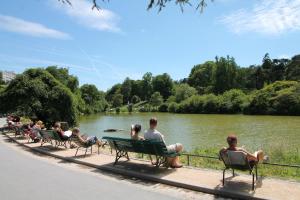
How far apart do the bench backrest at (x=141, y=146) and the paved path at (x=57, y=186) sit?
4.15ft

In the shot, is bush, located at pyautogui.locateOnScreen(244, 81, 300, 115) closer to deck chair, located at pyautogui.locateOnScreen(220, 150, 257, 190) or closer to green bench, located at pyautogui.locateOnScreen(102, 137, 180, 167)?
green bench, located at pyautogui.locateOnScreen(102, 137, 180, 167)

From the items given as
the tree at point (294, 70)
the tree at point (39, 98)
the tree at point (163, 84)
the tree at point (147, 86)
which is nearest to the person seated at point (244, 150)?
the tree at point (39, 98)

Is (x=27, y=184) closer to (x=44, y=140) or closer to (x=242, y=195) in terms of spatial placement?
(x=242, y=195)

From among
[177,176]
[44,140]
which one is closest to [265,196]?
[177,176]

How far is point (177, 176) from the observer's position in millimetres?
8758

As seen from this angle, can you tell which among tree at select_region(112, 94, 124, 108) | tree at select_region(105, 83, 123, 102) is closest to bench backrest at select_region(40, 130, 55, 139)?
tree at select_region(112, 94, 124, 108)

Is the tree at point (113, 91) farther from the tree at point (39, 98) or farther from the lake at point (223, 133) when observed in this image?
the tree at point (39, 98)

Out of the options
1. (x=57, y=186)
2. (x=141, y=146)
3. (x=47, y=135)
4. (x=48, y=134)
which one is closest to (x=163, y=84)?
(x=47, y=135)

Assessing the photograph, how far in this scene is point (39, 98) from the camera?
95.0 ft

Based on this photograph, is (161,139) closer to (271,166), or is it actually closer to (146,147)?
(146,147)

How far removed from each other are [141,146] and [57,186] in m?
2.39

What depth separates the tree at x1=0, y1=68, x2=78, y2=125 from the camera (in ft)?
91.2

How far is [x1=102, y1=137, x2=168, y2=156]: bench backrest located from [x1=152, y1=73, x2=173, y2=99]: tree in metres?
142

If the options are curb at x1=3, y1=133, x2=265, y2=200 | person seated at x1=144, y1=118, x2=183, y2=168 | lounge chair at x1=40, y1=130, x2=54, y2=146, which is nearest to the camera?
curb at x1=3, y1=133, x2=265, y2=200
